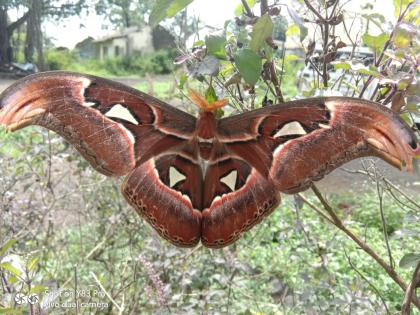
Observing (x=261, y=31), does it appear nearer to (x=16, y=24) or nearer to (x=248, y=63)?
(x=248, y=63)

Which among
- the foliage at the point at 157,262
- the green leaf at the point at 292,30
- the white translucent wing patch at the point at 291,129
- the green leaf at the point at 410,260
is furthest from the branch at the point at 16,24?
the green leaf at the point at 410,260

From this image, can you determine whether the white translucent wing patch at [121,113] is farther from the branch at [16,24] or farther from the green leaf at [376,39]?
the branch at [16,24]

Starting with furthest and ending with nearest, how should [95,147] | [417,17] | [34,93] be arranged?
[417,17], [95,147], [34,93]

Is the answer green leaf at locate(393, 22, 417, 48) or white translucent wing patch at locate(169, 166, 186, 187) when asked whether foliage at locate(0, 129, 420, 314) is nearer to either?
white translucent wing patch at locate(169, 166, 186, 187)

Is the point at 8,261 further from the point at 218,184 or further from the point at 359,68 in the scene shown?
the point at 359,68

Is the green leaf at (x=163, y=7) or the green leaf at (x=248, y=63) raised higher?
the green leaf at (x=163, y=7)

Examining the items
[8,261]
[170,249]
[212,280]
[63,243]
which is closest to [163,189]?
[8,261]
